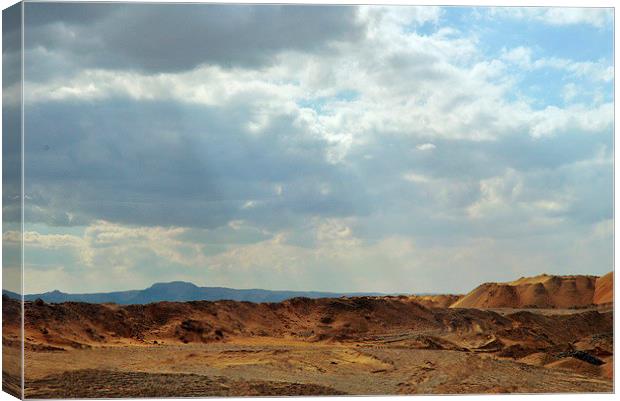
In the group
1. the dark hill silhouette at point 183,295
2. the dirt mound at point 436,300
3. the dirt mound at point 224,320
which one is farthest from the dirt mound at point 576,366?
the dark hill silhouette at point 183,295

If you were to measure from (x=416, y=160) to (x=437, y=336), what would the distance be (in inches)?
104

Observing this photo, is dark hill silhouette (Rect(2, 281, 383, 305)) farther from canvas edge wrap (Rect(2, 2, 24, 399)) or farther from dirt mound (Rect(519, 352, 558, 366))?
dirt mound (Rect(519, 352, 558, 366))

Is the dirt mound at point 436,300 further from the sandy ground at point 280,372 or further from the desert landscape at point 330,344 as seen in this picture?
the sandy ground at point 280,372

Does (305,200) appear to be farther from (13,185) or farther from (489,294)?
(13,185)

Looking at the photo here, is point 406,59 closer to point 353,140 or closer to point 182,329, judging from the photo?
point 353,140

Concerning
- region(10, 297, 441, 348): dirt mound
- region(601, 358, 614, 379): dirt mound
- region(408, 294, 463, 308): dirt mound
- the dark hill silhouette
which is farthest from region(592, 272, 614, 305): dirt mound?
the dark hill silhouette

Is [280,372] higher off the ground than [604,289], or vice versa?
[604,289]

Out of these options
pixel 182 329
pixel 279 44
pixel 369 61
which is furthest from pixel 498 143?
pixel 182 329

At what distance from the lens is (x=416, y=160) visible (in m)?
15.0

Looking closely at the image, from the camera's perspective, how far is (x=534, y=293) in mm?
15523

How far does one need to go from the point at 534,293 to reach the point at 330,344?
310 centimetres

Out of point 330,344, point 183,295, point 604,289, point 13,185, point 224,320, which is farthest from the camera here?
point 604,289

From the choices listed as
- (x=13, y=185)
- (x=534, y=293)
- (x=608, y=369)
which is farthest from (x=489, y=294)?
(x=13, y=185)

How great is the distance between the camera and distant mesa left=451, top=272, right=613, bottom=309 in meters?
15.4
